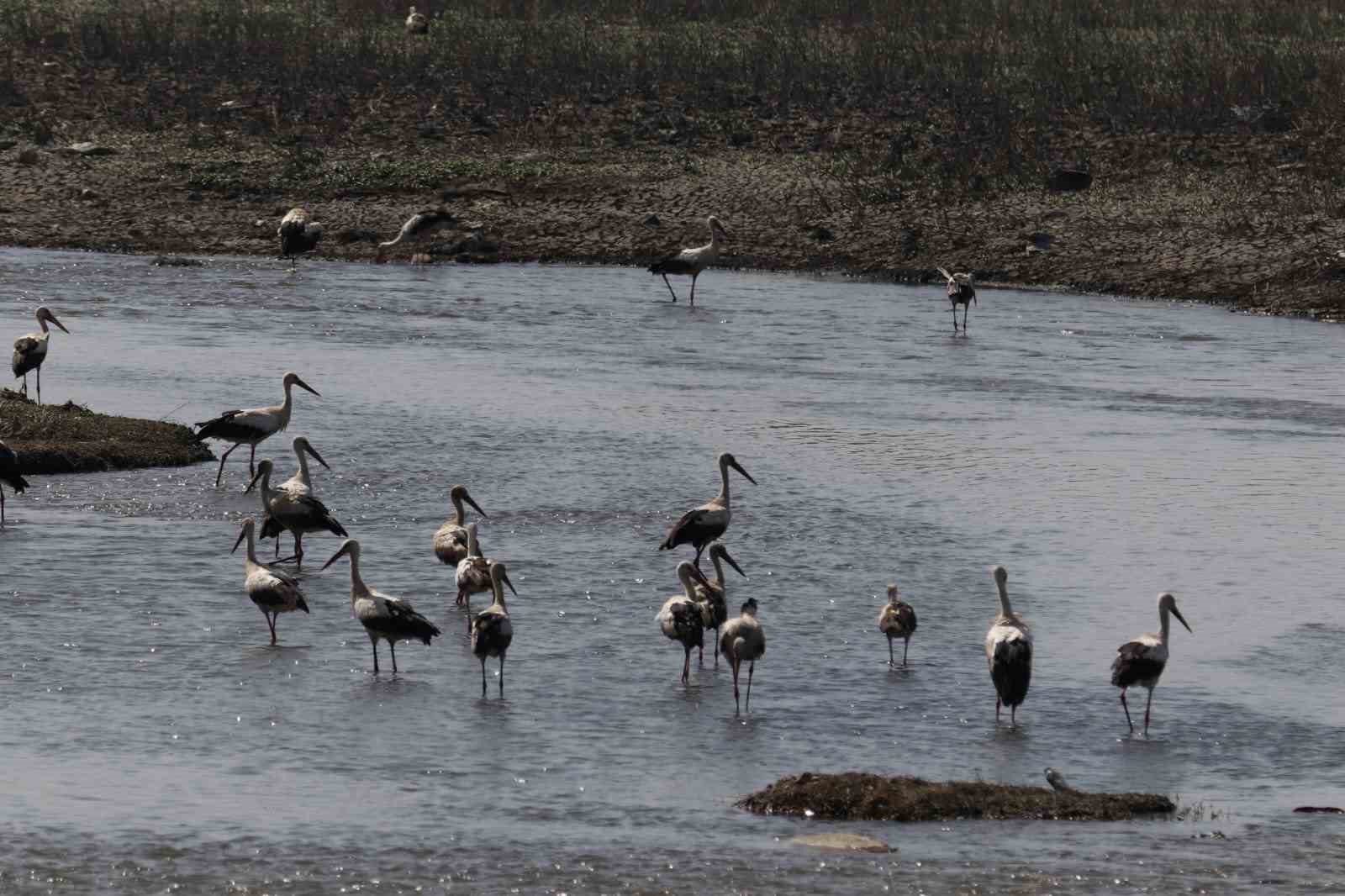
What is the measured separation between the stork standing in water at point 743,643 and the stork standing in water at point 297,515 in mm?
4960

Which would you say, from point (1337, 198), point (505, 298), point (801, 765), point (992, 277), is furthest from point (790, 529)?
point (1337, 198)

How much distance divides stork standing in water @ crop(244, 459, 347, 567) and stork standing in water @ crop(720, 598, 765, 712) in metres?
4.96

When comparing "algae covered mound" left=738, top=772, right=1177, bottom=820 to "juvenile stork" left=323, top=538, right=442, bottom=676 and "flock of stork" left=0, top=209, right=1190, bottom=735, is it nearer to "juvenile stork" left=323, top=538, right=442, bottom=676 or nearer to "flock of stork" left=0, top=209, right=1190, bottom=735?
"flock of stork" left=0, top=209, right=1190, bottom=735

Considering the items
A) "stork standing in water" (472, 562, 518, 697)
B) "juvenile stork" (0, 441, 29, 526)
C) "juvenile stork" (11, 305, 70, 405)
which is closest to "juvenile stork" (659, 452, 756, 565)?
"stork standing in water" (472, 562, 518, 697)

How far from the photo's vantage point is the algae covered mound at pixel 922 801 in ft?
42.0

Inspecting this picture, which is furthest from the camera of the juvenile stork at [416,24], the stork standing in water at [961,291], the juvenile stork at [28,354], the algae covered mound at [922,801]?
the juvenile stork at [416,24]

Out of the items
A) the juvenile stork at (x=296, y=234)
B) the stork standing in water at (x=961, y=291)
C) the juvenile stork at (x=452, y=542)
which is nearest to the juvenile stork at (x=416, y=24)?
the juvenile stork at (x=296, y=234)

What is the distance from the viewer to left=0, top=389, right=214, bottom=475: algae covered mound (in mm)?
22703

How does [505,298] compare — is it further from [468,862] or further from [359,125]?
[468,862]

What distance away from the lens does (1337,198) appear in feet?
135

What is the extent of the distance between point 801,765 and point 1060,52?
1536 inches

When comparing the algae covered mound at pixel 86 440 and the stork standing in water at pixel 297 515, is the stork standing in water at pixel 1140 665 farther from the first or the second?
the algae covered mound at pixel 86 440

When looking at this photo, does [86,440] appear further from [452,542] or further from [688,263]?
[688,263]

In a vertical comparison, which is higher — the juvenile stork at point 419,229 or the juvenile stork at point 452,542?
the juvenile stork at point 419,229
